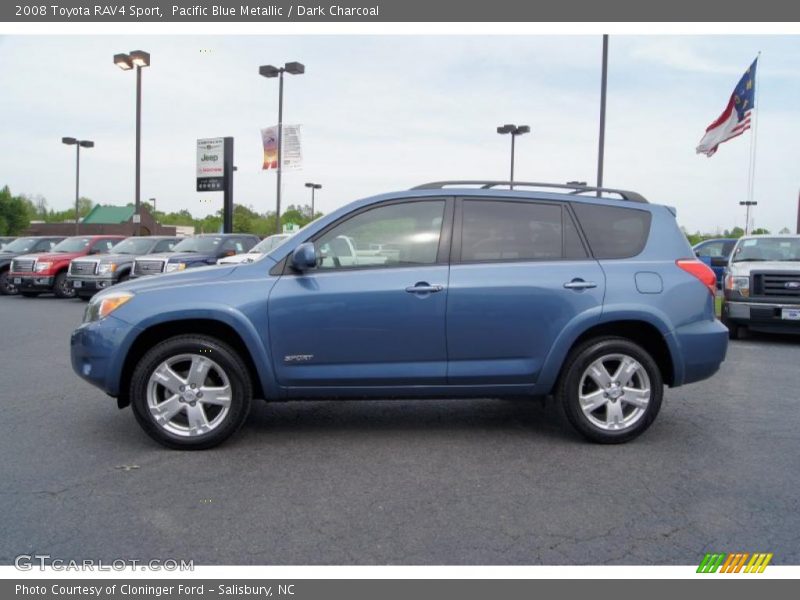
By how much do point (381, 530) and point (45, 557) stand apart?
1.60 meters

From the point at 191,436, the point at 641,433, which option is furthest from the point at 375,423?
the point at 641,433

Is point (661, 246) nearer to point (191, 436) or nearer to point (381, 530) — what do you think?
point (381, 530)

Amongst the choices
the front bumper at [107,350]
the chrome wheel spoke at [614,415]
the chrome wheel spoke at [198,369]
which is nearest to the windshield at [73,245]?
the front bumper at [107,350]

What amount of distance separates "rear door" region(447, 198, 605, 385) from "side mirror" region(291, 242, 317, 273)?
978 millimetres

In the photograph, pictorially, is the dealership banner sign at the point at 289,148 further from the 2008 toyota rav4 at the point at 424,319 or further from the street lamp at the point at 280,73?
the 2008 toyota rav4 at the point at 424,319

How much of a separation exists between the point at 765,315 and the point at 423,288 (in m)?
7.59

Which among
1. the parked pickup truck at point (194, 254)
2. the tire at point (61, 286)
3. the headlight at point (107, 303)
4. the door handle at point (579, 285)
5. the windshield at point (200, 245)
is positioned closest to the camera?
the headlight at point (107, 303)

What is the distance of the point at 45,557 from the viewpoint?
3.33 m

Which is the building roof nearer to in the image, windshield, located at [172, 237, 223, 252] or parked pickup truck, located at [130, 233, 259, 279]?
windshield, located at [172, 237, 223, 252]

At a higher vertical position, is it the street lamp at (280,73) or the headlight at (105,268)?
the street lamp at (280,73)

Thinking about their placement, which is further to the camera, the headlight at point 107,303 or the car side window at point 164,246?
the car side window at point 164,246

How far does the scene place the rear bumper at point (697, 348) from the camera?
16.9ft

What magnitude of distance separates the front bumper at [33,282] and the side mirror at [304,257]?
1590cm

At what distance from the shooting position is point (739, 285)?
10727 millimetres
